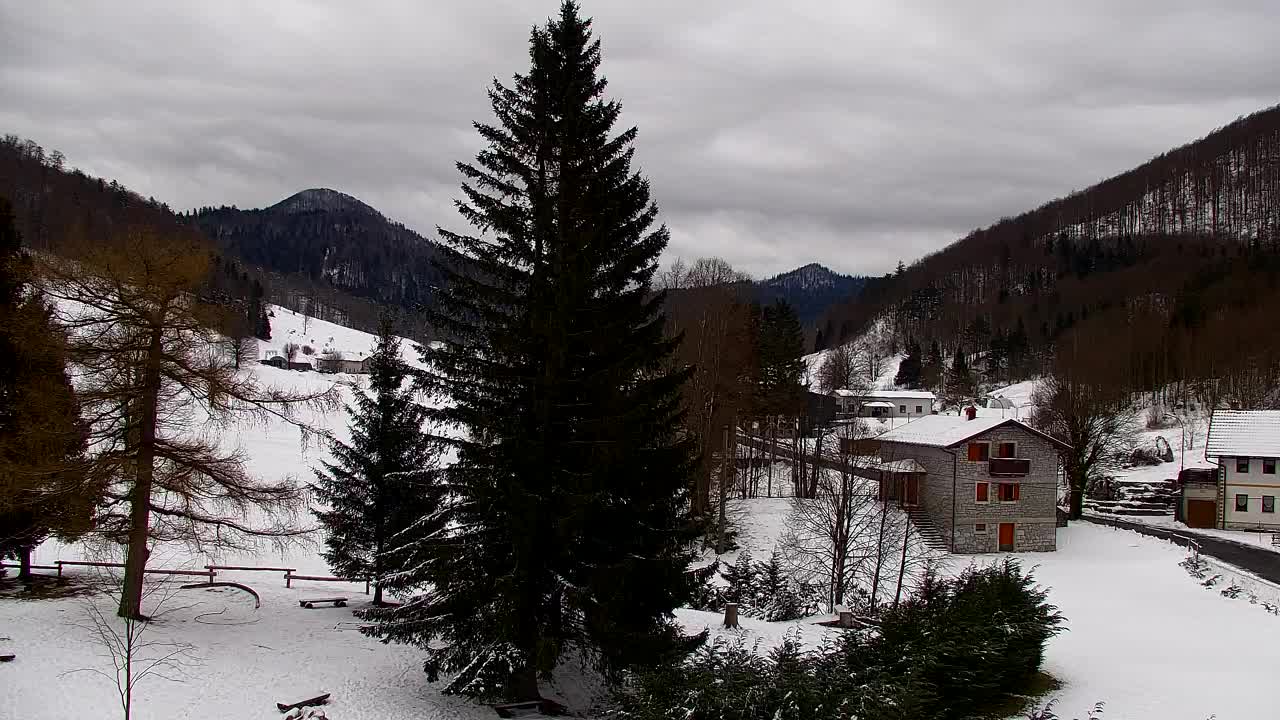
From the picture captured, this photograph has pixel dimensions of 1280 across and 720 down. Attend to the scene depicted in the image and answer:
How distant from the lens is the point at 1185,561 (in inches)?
1347

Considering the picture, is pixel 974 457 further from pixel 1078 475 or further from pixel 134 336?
pixel 134 336

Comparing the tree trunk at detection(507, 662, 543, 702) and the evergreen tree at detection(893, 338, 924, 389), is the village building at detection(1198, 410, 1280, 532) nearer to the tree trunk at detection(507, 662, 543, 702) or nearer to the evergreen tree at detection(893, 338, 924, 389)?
the tree trunk at detection(507, 662, 543, 702)

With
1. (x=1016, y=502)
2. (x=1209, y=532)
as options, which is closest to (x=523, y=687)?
(x=1016, y=502)

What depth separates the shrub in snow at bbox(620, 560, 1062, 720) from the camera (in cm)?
1015

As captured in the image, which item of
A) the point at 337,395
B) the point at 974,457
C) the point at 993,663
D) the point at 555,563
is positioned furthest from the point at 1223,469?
the point at 337,395

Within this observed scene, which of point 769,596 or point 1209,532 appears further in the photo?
point 1209,532

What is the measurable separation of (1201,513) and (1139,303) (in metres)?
89.0

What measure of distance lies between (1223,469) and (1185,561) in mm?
15463

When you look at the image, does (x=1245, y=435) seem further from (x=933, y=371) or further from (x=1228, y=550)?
(x=933, y=371)

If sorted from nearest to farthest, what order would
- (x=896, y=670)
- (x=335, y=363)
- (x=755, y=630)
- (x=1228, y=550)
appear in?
1. (x=896, y=670)
2. (x=755, y=630)
3. (x=1228, y=550)
4. (x=335, y=363)

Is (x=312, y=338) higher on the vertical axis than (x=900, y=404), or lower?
higher

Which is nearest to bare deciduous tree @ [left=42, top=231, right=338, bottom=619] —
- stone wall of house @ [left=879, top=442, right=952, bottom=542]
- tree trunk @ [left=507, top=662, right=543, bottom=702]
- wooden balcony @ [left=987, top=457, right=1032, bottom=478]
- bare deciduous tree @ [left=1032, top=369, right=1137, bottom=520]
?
tree trunk @ [left=507, top=662, right=543, bottom=702]

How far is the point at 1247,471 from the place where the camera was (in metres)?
45.0

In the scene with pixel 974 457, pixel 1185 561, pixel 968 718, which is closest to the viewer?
pixel 968 718
